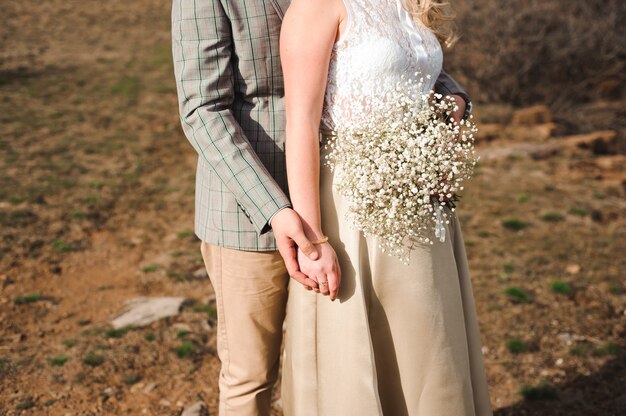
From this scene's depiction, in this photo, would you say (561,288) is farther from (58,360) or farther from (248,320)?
(58,360)

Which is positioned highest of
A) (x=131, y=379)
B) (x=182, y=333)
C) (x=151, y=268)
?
(x=151, y=268)

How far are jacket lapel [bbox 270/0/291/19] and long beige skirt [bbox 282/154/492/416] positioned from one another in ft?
1.68

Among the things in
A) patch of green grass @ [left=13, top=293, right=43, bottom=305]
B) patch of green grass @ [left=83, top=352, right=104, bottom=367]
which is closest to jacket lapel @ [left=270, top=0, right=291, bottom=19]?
patch of green grass @ [left=83, top=352, right=104, bottom=367]

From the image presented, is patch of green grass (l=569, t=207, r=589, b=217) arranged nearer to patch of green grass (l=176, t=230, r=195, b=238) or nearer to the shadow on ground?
the shadow on ground

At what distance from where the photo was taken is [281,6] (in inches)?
74.0

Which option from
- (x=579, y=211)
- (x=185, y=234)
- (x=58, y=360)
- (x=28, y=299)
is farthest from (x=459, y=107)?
(x=579, y=211)

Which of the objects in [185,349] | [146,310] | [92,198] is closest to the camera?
[185,349]

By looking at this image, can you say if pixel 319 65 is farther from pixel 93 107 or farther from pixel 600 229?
pixel 93 107

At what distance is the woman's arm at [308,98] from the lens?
1729mm

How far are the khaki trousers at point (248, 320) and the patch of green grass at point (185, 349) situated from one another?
1737mm

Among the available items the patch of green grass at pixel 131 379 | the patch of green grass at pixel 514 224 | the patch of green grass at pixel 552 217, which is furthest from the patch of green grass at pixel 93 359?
the patch of green grass at pixel 552 217

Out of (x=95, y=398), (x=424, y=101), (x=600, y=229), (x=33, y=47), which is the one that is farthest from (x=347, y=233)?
(x=33, y=47)

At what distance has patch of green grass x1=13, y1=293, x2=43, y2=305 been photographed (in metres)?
4.39

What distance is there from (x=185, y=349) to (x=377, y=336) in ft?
7.18
